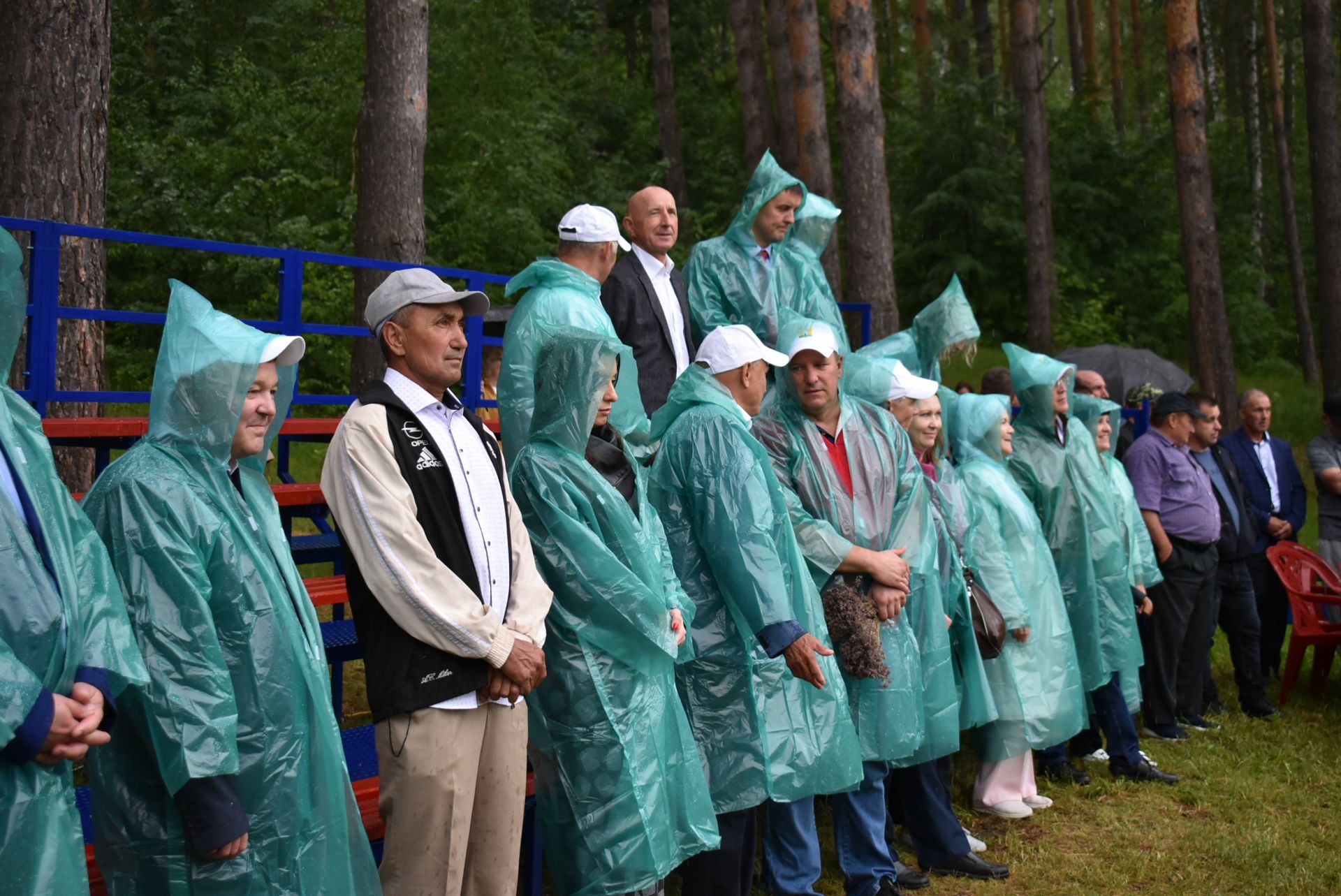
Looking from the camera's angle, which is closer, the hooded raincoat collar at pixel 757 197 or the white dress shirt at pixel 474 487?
the white dress shirt at pixel 474 487

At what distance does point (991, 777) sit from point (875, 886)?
1.55m

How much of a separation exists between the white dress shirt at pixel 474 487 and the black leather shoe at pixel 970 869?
265 centimetres

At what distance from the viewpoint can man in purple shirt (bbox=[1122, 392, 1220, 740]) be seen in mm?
7348

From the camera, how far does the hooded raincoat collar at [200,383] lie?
2.96m

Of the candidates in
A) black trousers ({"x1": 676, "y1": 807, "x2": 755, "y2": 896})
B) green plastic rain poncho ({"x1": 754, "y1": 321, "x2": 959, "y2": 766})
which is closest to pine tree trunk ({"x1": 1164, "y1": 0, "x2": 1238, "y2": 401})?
green plastic rain poncho ({"x1": 754, "y1": 321, "x2": 959, "y2": 766})

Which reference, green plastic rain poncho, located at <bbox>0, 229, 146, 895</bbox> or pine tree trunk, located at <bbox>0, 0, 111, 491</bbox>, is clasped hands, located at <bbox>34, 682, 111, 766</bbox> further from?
pine tree trunk, located at <bbox>0, 0, 111, 491</bbox>

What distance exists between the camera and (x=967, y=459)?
6246 millimetres

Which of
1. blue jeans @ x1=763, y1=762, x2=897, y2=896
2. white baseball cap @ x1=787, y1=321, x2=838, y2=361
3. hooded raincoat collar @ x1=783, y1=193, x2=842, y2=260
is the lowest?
blue jeans @ x1=763, y1=762, x2=897, y2=896

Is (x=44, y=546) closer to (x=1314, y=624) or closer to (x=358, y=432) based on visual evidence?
(x=358, y=432)

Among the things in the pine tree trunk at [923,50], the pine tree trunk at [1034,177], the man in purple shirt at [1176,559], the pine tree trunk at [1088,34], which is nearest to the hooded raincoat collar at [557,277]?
the man in purple shirt at [1176,559]

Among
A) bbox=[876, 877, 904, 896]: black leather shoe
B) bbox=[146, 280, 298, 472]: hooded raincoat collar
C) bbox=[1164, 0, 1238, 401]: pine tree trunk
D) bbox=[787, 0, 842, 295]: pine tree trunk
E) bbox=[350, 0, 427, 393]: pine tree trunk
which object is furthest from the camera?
bbox=[787, 0, 842, 295]: pine tree trunk

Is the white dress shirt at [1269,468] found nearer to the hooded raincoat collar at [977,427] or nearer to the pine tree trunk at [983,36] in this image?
the hooded raincoat collar at [977,427]

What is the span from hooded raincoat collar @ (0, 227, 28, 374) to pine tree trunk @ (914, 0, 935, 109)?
73.4ft

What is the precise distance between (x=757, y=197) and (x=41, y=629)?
184 inches
